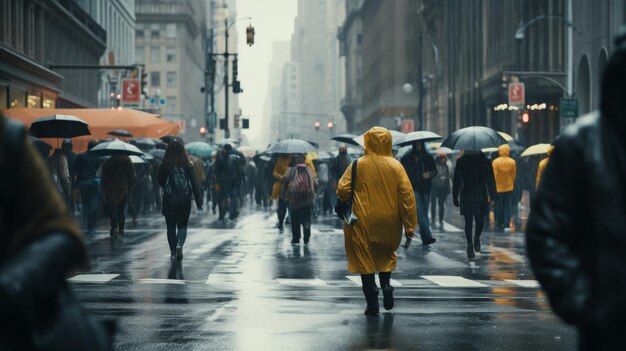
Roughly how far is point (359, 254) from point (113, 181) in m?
12.0

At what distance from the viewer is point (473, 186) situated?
16.9 metres

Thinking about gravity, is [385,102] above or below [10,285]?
above

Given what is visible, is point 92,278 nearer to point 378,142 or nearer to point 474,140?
point 378,142

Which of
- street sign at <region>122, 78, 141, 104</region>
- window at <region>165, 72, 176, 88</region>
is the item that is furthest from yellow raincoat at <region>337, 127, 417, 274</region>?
window at <region>165, 72, 176, 88</region>

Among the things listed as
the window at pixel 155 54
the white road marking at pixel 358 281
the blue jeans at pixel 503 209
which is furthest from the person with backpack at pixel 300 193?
the window at pixel 155 54

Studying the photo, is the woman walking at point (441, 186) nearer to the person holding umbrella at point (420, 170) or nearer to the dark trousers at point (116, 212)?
the person holding umbrella at point (420, 170)

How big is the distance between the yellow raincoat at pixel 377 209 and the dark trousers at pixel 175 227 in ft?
19.1

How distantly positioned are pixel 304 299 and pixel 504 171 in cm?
1280

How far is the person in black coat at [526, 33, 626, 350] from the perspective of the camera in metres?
3.40

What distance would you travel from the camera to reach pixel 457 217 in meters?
30.6

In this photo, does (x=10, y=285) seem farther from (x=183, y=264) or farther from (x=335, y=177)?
(x=335, y=177)

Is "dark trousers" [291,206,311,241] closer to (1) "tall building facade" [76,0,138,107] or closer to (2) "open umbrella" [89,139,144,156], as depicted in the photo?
(2) "open umbrella" [89,139,144,156]

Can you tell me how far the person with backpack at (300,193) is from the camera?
20.3 meters

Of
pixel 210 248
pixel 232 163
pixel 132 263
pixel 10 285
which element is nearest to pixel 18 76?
pixel 232 163
